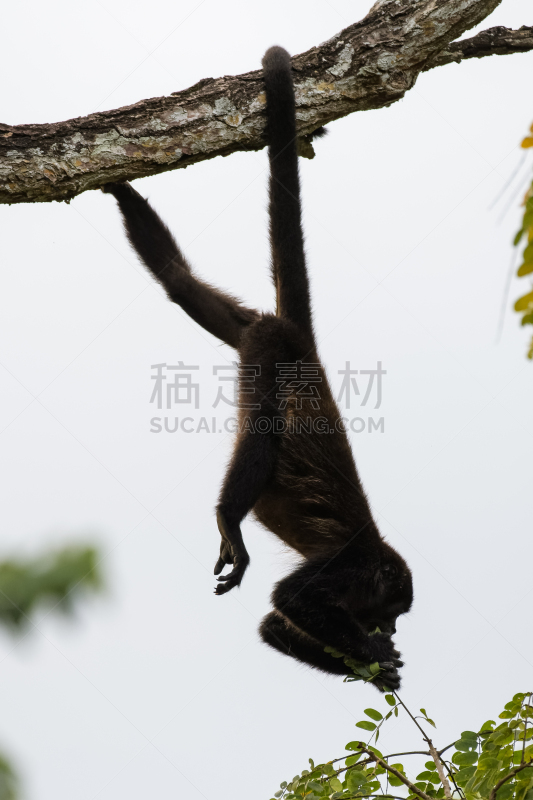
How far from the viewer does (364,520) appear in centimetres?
478

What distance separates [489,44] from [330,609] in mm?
3571

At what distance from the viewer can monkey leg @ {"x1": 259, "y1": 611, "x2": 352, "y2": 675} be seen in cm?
464

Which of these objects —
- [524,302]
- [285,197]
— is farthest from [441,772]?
[285,197]

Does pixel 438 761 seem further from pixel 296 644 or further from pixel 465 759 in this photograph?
pixel 296 644

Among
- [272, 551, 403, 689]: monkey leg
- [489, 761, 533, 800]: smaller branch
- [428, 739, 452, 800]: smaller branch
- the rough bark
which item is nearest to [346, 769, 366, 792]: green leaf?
[428, 739, 452, 800]: smaller branch

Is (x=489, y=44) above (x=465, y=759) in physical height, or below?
above

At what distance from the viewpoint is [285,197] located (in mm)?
4520

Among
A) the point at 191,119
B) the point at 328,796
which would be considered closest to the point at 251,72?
the point at 191,119

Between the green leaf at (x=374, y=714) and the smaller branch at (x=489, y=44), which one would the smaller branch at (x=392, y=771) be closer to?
the green leaf at (x=374, y=714)

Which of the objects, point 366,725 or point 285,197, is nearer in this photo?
point 366,725

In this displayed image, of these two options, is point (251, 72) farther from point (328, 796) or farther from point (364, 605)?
point (328, 796)

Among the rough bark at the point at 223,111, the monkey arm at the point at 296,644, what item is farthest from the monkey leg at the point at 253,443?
the rough bark at the point at 223,111

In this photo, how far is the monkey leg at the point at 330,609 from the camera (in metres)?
4.36

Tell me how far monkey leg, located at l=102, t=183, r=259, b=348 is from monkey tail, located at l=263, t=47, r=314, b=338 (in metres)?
0.57
